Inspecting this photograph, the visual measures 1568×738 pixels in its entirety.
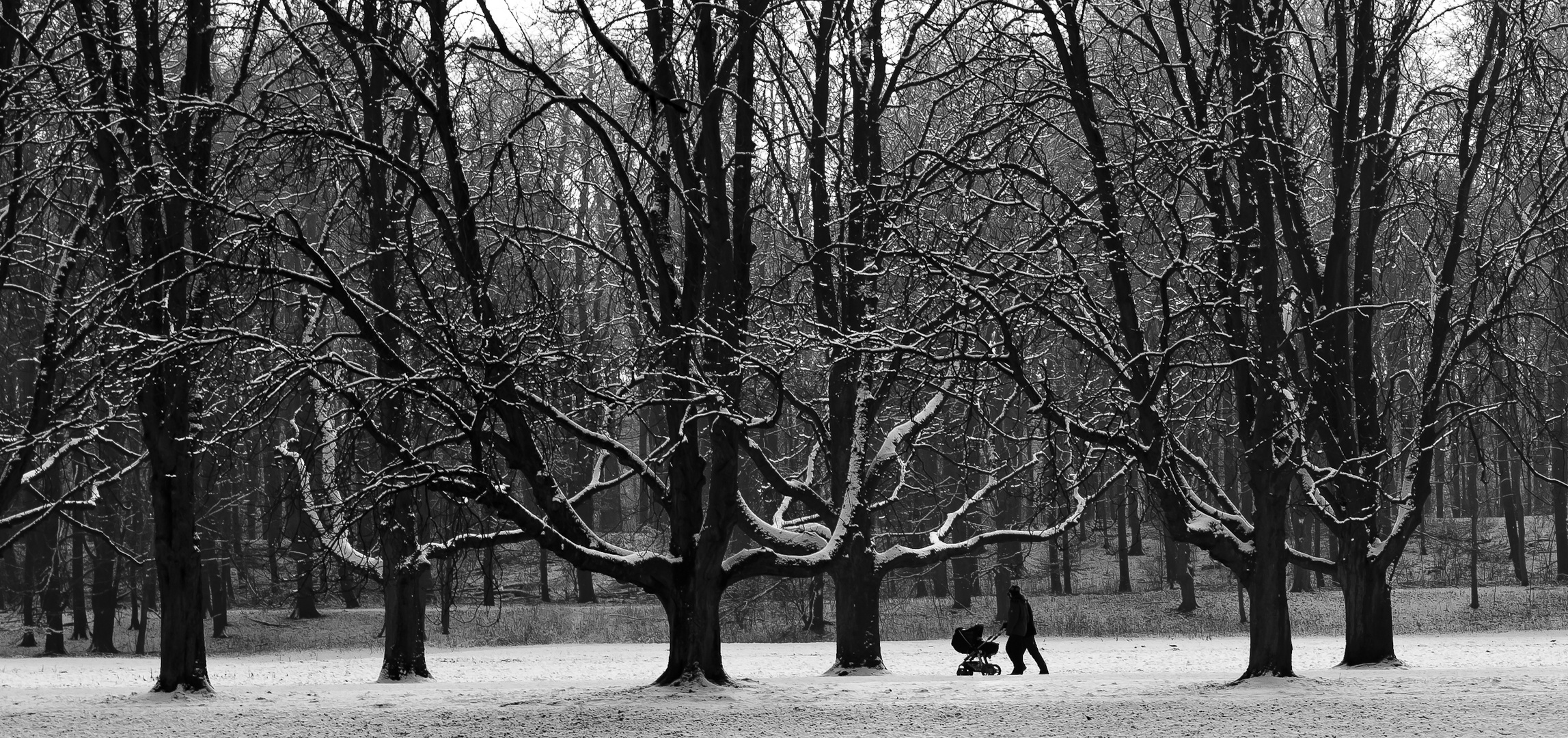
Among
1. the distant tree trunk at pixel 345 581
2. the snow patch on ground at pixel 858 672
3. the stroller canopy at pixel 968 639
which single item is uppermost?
the distant tree trunk at pixel 345 581

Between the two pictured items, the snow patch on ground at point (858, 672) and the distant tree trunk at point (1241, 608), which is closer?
the snow patch on ground at point (858, 672)

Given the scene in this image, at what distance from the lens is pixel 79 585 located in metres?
28.7

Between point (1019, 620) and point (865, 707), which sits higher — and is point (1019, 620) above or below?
above

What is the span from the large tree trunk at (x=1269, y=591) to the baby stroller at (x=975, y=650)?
4088 millimetres

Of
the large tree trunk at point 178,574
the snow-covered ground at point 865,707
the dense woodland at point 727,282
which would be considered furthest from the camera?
the large tree trunk at point 178,574

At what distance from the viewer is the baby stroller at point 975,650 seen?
55.4ft

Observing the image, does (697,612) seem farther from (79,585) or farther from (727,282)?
(79,585)

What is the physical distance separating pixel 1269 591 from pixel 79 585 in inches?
981

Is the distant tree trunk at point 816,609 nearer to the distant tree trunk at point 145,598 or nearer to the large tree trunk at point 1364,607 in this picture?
the distant tree trunk at point 145,598

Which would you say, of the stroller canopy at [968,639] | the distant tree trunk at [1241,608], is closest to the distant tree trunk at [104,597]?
the stroller canopy at [968,639]

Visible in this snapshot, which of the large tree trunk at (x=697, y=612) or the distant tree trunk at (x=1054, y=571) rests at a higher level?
the large tree trunk at (x=697, y=612)

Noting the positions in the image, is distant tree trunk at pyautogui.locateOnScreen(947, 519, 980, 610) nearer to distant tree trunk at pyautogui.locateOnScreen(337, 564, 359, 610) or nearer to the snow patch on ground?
the snow patch on ground

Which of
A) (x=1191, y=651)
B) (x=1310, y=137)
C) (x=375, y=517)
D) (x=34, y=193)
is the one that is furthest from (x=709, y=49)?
(x=1191, y=651)

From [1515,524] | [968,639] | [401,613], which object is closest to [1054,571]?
[1515,524]
